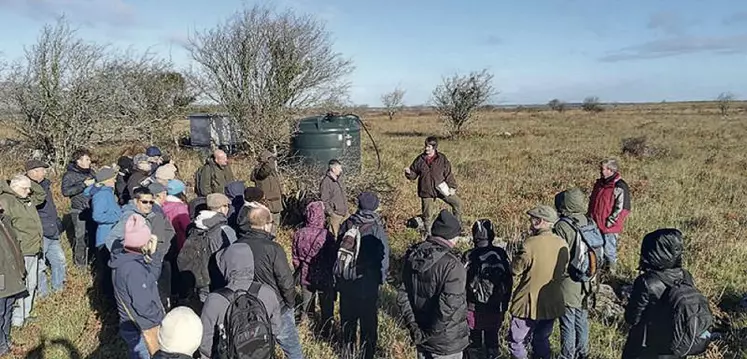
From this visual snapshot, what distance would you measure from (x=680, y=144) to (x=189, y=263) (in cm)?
2237

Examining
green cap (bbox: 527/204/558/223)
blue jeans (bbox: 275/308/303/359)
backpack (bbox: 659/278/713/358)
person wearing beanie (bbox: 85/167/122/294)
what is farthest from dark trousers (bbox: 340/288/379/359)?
person wearing beanie (bbox: 85/167/122/294)

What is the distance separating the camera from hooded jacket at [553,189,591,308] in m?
4.30

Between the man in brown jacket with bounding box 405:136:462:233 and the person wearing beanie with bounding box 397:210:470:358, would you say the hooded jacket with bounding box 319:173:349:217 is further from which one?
the person wearing beanie with bounding box 397:210:470:358

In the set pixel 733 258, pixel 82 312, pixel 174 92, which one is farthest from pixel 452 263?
pixel 174 92

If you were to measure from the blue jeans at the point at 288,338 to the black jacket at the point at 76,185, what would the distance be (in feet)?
11.6

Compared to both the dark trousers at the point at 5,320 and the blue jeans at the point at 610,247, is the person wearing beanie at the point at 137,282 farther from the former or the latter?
the blue jeans at the point at 610,247

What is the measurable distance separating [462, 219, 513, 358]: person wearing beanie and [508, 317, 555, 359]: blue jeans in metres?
0.16

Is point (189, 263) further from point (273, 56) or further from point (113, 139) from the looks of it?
point (113, 139)

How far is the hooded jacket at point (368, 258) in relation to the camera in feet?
14.9

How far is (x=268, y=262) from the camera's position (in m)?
3.67

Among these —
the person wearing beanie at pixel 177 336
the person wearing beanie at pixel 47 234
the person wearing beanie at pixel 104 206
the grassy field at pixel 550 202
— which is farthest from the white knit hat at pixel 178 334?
the person wearing beanie at pixel 47 234

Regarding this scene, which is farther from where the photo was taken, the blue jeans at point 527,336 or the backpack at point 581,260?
the backpack at point 581,260

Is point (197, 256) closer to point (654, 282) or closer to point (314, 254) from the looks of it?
point (314, 254)

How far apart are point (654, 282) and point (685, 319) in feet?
0.90
